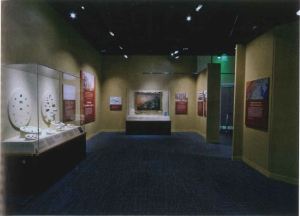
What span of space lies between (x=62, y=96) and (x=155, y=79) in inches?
222

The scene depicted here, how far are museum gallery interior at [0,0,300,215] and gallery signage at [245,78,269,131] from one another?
22 mm

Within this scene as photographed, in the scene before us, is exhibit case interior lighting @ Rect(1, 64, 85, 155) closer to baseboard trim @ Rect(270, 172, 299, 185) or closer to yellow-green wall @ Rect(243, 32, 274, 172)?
yellow-green wall @ Rect(243, 32, 274, 172)

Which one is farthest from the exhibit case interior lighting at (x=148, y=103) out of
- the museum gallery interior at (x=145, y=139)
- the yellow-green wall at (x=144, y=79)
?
the museum gallery interior at (x=145, y=139)

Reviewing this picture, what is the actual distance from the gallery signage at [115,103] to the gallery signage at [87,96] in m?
1.56

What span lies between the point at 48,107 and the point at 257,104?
4.54 m

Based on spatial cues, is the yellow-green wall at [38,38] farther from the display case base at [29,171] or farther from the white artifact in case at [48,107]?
the display case base at [29,171]

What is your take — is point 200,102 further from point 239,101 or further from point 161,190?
point 161,190

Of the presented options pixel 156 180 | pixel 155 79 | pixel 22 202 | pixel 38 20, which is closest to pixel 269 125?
pixel 156 180

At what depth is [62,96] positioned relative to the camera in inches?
244

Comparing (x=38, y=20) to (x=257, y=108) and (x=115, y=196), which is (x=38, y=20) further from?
(x=257, y=108)

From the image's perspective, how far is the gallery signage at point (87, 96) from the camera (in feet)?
26.4

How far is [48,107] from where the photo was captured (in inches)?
210

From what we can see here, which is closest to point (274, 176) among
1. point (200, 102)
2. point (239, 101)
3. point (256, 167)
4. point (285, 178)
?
point (285, 178)

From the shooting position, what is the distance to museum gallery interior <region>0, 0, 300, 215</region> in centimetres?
361
